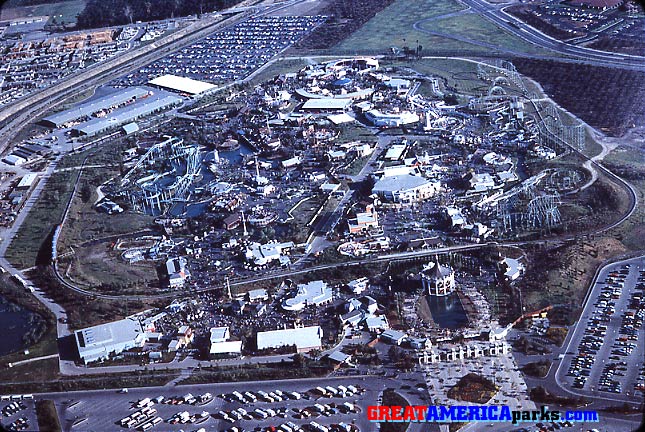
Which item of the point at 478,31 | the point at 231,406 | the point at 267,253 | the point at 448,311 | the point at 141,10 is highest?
the point at 141,10

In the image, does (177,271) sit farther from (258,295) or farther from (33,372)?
(33,372)

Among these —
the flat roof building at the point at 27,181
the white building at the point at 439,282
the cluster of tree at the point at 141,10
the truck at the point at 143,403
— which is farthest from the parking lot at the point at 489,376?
the cluster of tree at the point at 141,10

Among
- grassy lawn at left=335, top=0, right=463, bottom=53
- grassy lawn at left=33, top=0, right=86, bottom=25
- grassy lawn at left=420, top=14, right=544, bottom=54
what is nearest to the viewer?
grassy lawn at left=420, top=14, right=544, bottom=54

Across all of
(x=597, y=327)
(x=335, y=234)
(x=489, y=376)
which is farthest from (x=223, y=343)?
(x=597, y=327)

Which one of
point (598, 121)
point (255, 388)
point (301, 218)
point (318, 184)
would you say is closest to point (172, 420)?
point (255, 388)

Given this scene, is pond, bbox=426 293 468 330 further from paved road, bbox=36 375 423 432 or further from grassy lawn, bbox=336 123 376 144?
grassy lawn, bbox=336 123 376 144

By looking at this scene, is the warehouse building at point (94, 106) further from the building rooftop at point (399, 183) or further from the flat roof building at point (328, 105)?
the building rooftop at point (399, 183)

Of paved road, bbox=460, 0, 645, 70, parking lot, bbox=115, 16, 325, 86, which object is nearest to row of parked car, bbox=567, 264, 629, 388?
paved road, bbox=460, 0, 645, 70
